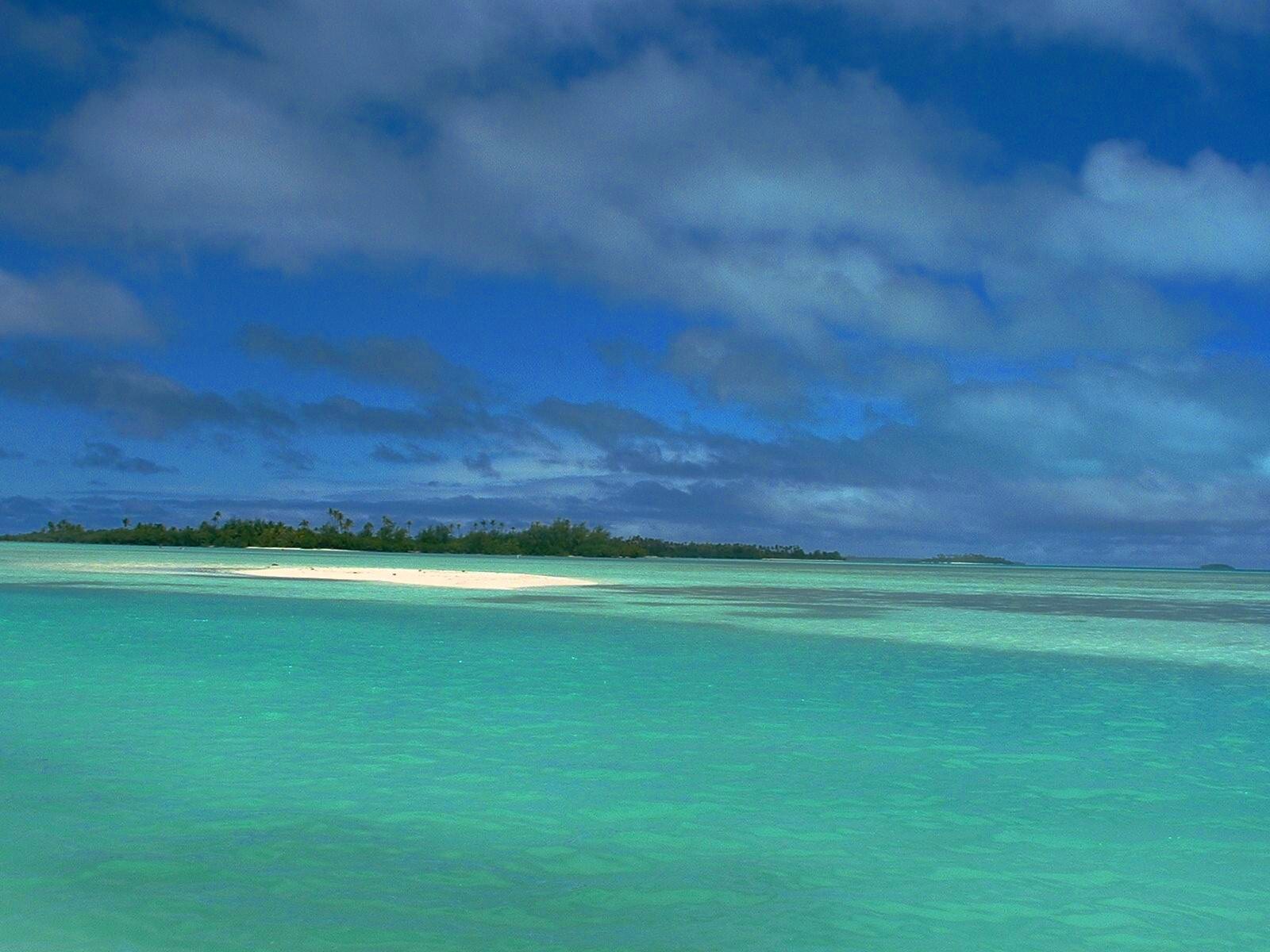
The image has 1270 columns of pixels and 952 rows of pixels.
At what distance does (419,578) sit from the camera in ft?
196

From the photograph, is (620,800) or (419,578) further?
(419,578)

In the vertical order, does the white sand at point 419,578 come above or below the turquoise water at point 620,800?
above

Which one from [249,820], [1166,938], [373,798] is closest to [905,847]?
[1166,938]

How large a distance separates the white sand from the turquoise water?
31.1 metres

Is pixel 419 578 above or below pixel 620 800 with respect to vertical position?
above

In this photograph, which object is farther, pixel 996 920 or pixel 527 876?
pixel 527 876

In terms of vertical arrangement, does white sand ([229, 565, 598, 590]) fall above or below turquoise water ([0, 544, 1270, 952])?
above

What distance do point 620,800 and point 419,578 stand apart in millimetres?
51539

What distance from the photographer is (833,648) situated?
23516 mm

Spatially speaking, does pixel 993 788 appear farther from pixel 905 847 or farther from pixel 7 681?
pixel 7 681

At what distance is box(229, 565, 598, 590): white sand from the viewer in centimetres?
5295

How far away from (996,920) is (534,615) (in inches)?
1002

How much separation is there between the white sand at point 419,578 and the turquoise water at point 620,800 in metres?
31.1

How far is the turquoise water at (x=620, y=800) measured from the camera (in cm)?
658
